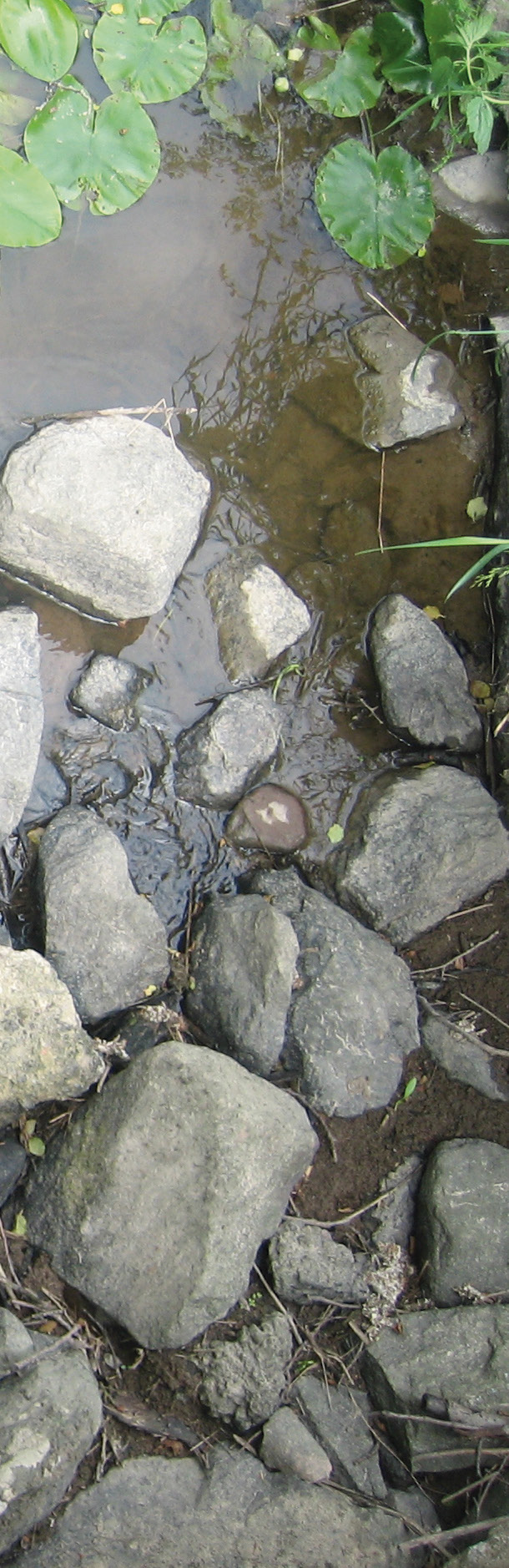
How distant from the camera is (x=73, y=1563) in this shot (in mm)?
2273

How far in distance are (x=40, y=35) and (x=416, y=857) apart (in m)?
2.85

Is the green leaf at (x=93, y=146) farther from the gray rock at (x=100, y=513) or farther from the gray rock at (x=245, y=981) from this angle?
the gray rock at (x=245, y=981)

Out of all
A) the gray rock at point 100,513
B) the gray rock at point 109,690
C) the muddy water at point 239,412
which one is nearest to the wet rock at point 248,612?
the muddy water at point 239,412

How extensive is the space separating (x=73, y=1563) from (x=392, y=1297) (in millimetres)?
1090

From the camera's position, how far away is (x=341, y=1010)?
3.04 metres

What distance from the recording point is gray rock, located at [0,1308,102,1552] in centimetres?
229

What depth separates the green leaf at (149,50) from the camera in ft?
9.77

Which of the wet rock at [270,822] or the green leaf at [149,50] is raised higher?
the green leaf at [149,50]

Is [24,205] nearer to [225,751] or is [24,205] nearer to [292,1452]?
[225,751]

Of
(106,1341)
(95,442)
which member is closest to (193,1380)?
(106,1341)

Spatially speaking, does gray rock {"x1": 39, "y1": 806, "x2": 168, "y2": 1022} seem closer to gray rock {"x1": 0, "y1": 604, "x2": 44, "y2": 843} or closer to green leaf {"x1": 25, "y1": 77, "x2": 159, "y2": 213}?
gray rock {"x1": 0, "y1": 604, "x2": 44, "y2": 843}

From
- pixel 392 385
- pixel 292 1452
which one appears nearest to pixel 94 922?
pixel 292 1452

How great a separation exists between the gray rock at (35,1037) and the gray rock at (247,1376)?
87cm

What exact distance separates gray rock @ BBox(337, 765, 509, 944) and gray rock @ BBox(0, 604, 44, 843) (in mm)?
1113
